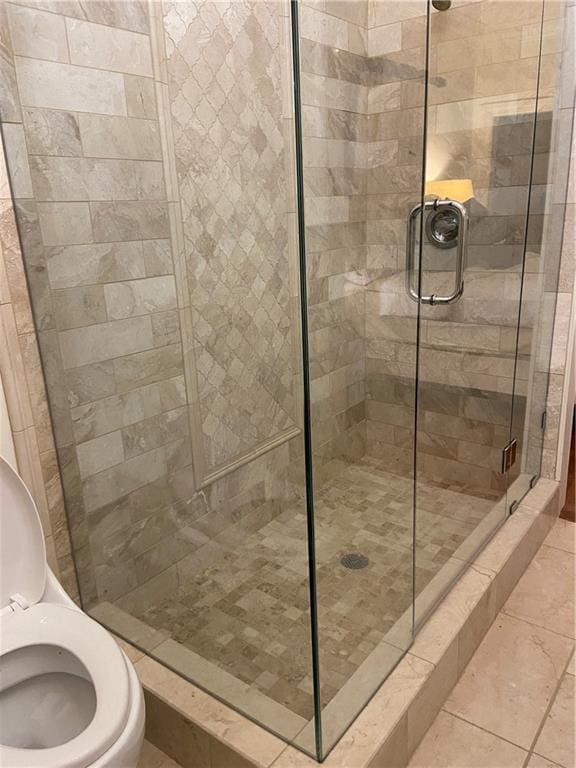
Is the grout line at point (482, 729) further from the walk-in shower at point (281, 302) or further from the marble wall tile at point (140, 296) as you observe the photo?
the marble wall tile at point (140, 296)

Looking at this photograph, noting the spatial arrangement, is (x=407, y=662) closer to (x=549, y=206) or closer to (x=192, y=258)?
(x=192, y=258)

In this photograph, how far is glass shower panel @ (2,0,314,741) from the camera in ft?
5.01

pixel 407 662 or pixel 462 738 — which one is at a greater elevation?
pixel 407 662

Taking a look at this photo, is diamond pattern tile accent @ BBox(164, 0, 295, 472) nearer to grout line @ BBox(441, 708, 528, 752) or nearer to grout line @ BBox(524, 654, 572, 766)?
grout line @ BBox(441, 708, 528, 752)

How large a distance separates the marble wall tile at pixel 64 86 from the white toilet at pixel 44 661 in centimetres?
94

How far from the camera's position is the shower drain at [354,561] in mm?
1434

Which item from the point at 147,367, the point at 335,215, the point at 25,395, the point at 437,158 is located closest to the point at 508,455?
the point at 437,158

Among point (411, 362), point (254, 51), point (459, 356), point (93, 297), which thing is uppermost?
point (254, 51)

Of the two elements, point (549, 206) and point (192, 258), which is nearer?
point (192, 258)

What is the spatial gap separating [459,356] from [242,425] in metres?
0.88

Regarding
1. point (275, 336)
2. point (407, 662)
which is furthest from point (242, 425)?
point (407, 662)

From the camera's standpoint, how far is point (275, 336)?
202 cm

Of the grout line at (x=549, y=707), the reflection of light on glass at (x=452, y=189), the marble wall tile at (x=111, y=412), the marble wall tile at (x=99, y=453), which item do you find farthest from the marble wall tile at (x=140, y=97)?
the grout line at (x=549, y=707)

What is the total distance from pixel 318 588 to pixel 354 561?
20cm
